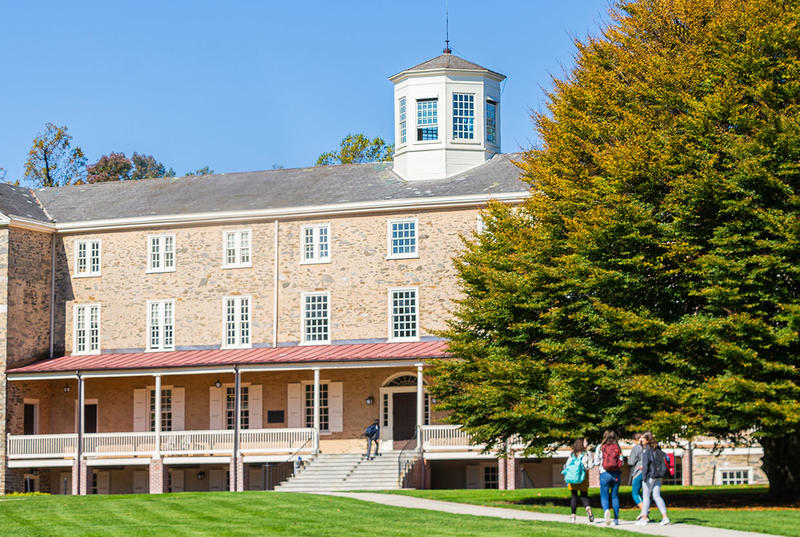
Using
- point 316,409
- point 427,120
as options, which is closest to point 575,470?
point 316,409

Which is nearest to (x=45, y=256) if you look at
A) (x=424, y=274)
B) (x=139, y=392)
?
(x=139, y=392)

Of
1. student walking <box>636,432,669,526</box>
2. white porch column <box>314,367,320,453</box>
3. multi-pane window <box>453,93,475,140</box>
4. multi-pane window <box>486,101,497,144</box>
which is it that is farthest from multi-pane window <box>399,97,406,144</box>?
student walking <box>636,432,669,526</box>

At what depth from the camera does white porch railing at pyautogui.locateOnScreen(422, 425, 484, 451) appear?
1512 inches

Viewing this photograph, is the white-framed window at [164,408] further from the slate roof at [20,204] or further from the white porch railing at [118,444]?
the slate roof at [20,204]

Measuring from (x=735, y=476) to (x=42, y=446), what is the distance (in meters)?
22.7

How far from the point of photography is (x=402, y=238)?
141 feet

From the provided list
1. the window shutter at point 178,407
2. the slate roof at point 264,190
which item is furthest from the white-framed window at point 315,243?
the window shutter at point 178,407

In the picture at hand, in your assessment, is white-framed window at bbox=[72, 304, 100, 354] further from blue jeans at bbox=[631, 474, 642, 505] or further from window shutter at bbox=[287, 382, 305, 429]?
blue jeans at bbox=[631, 474, 642, 505]

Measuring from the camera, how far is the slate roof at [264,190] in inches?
1721

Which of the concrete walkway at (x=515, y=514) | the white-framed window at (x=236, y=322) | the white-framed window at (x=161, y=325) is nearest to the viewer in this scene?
the concrete walkway at (x=515, y=514)

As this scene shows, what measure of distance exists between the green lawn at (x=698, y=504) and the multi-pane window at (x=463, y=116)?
55.0ft

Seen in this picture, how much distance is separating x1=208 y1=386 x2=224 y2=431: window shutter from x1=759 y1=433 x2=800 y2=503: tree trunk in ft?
71.8

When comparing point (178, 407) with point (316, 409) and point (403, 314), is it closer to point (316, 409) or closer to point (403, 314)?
point (316, 409)

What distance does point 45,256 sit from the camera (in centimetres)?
4647
